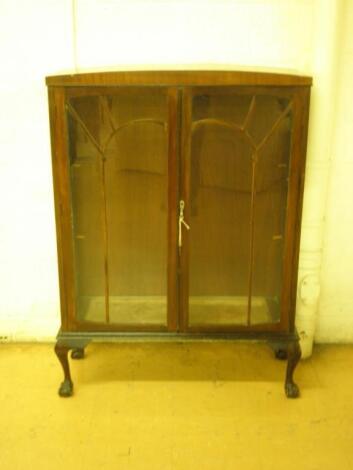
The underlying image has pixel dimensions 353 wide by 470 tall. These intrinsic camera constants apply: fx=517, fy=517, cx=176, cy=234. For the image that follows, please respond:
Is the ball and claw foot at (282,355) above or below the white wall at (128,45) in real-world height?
below

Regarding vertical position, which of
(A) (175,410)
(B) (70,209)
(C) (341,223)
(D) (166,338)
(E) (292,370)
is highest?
(B) (70,209)

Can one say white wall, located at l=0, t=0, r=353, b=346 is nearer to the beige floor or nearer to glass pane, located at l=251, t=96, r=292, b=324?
glass pane, located at l=251, t=96, r=292, b=324

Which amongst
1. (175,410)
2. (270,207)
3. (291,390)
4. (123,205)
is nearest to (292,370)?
(291,390)

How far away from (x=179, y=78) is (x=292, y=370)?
110 cm

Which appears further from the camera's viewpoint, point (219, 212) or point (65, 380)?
point (65, 380)

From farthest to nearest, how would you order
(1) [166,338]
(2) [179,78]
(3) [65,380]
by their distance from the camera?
(3) [65,380], (1) [166,338], (2) [179,78]

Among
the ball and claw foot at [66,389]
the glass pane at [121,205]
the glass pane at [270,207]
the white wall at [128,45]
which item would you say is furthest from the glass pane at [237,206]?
the ball and claw foot at [66,389]

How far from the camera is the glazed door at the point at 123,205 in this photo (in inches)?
64.5

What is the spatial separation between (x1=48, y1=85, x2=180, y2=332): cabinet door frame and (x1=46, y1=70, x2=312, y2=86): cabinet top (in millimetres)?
19

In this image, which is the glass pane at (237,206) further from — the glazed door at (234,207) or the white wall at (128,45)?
the white wall at (128,45)

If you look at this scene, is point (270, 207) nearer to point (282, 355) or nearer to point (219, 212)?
point (219, 212)

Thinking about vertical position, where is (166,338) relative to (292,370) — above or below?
above

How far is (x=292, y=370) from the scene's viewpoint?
1.89 meters

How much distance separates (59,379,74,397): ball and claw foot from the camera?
74.5 inches
